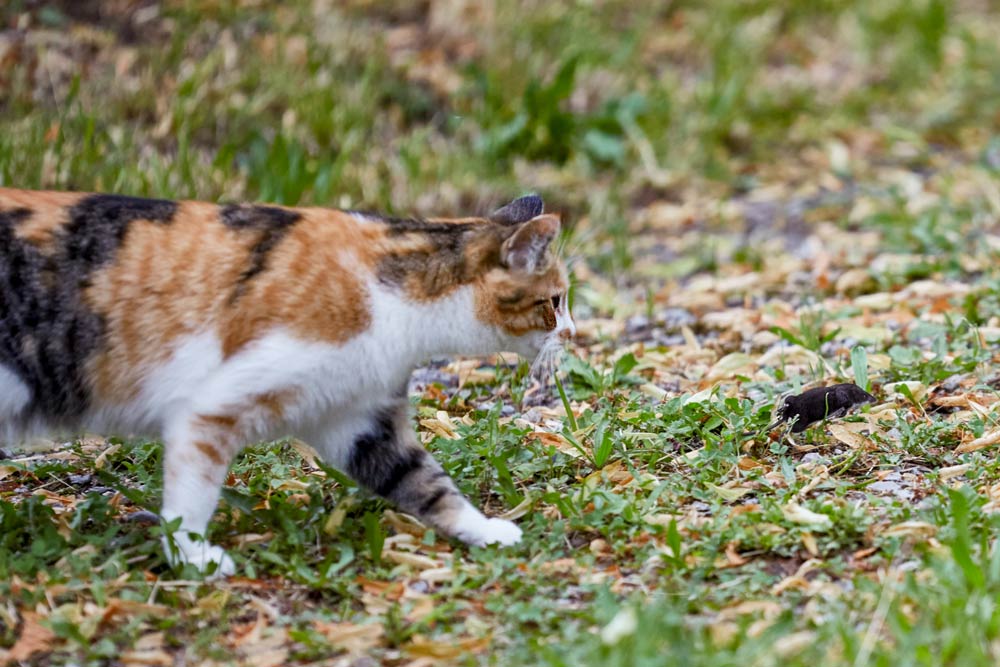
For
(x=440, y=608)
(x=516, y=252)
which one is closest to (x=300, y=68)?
(x=516, y=252)

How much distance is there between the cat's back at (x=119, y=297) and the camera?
3305mm

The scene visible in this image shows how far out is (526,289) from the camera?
3539 mm

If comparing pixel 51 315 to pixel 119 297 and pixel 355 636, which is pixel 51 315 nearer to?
pixel 119 297

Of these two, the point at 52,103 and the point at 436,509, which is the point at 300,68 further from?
the point at 436,509

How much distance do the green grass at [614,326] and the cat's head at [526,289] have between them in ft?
1.47

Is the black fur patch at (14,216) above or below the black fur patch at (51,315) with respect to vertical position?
above

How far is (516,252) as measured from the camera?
3.49m

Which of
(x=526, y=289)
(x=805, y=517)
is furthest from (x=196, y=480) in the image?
(x=805, y=517)

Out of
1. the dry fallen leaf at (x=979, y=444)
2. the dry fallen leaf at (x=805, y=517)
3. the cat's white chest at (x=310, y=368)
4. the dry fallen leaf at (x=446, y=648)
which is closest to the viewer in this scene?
the dry fallen leaf at (x=446, y=648)

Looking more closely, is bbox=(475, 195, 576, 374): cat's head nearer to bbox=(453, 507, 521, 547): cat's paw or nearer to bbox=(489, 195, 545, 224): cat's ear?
bbox=(489, 195, 545, 224): cat's ear

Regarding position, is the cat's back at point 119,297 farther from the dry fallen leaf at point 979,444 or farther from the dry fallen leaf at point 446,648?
the dry fallen leaf at point 979,444

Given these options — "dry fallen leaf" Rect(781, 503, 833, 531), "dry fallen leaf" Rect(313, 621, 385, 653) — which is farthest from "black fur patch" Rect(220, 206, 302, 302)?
"dry fallen leaf" Rect(781, 503, 833, 531)

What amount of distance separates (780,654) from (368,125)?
4.95 metres

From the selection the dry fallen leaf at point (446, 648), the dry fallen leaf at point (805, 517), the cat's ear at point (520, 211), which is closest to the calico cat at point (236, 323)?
the cat's ear at point (520, 211)
